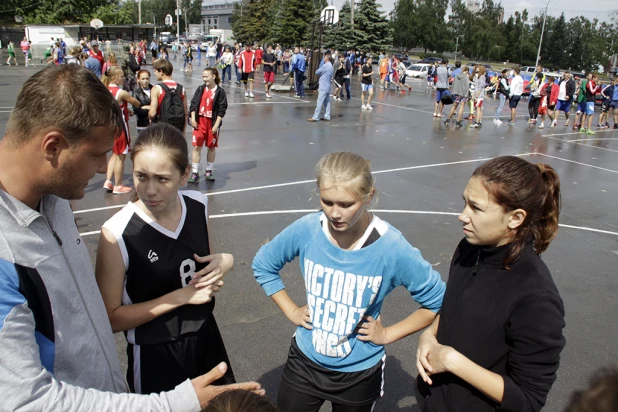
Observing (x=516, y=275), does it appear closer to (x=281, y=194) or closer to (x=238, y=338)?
(x=238, y=338)

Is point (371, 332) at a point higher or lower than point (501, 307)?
lower

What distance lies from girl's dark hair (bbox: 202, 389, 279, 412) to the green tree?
49.4 meters

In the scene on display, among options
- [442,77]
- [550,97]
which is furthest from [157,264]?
[550,97]

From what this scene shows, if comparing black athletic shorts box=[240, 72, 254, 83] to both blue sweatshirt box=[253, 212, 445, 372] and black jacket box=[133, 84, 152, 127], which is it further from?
blue sweatshirt box=[253, 212, 445, 372]

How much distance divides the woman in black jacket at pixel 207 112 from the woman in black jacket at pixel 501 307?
7.07 meters

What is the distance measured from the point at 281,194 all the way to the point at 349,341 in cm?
613

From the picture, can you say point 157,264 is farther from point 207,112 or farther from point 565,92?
point 565,92

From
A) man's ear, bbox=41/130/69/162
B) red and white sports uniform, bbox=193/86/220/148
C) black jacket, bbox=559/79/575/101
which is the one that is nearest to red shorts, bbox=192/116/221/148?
red and white sports uniform, bbox=193/86/220/148

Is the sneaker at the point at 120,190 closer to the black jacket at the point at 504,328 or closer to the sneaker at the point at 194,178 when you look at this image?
the sneaker at the point at 194,178

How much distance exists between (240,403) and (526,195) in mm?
1420

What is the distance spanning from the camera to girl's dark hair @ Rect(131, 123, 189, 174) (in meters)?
2.35

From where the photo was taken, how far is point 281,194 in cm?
841

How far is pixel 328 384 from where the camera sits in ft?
7.79

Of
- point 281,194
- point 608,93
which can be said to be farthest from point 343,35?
point 281,194
